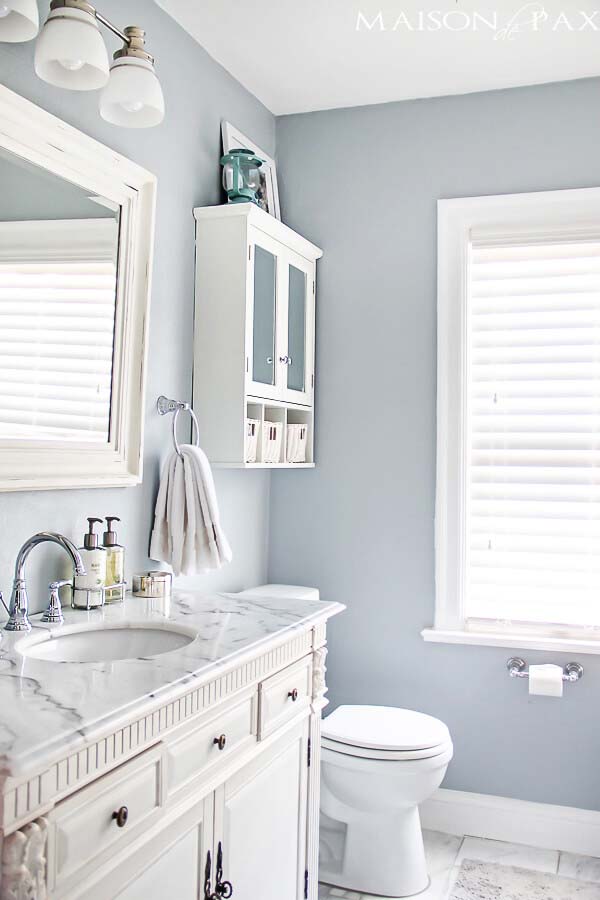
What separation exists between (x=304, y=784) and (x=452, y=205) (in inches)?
78.5

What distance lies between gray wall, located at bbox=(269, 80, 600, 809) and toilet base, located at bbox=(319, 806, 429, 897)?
0.47 m

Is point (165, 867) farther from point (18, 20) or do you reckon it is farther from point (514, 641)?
point (514, 641)

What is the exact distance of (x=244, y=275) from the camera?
7.98ft

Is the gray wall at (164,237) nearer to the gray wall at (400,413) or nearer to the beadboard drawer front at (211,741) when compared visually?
the gray wall at (400,413)

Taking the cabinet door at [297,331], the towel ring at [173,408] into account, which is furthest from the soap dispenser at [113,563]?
the cabinet door at [297,331]

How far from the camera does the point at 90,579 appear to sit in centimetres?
184

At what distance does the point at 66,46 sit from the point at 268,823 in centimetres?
166

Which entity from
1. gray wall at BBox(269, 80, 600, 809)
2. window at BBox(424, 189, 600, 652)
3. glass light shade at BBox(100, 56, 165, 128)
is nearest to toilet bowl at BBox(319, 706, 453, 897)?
gray wall at BBox(269, 80, 600, 809)

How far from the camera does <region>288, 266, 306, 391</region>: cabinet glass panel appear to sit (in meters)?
2.76

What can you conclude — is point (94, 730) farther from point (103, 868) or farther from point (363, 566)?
point (363, 566)

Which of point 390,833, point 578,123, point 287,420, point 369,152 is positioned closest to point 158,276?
point 287,420

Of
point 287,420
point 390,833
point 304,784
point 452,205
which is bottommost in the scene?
point 390,833

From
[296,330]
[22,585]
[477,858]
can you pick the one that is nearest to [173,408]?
[296,330]

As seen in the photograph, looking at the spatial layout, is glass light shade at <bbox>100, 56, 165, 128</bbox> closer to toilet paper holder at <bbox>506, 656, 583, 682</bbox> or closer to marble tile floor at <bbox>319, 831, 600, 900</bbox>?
toilet paper holder at <bbox>506, 656, 583, 682</bbox>
